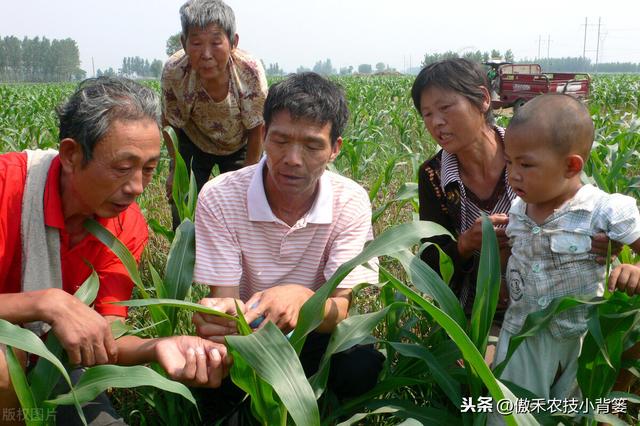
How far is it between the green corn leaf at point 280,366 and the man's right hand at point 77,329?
0.39m

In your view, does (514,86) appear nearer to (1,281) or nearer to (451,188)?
(451,188)

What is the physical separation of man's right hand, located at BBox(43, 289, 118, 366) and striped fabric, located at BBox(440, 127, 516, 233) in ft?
4.15

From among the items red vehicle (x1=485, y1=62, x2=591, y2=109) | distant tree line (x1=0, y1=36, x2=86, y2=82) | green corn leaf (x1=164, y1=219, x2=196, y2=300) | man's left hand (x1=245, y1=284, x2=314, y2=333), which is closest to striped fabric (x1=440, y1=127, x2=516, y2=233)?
man's left hand (x1=245, y1=284, x2=314, y2=333)

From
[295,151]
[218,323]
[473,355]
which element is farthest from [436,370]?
[295,151]

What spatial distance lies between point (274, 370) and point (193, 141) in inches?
93.2

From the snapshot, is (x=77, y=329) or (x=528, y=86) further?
(x=528, y=86)

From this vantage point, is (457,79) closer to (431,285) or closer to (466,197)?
(466,197)

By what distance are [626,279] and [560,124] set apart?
0.44 metres

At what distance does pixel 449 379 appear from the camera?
63.4 inches

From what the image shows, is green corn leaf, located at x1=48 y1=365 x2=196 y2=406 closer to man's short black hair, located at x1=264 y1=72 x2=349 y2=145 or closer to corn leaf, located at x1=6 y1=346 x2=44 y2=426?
corn leaf, located at x1=6 y1=346 x2=44 y2=426

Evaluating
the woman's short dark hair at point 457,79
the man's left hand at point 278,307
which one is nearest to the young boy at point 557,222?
the woman's short dark hair at point 457,79

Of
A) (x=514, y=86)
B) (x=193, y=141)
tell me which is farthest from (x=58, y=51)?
(x=193, y=141)

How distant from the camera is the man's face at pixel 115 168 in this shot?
1602mm

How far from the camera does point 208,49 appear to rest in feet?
9.45
